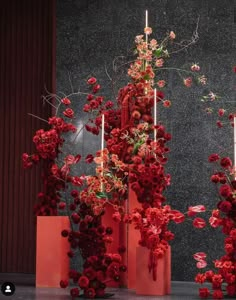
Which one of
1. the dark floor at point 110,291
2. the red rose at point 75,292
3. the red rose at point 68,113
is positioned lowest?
the dark floor at point 110,291

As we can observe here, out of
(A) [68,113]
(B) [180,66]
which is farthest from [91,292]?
(B) [180,66]

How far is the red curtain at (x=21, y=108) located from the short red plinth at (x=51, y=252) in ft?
3.89

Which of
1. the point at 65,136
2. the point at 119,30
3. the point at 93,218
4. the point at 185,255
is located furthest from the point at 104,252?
the point at 119,30

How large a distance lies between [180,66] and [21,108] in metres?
1.46

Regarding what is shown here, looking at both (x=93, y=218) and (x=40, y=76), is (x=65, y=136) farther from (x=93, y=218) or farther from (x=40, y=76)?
(x=93, y=218)

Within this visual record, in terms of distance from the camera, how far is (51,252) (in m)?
4.71

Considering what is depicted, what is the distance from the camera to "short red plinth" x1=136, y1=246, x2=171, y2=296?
4199 mm

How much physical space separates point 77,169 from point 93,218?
4.66ft

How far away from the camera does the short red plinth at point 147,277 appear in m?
4.20

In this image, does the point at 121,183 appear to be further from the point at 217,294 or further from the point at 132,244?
the point at 217,294

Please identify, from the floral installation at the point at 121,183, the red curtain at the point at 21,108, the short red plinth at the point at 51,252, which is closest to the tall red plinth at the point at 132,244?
the floral installation at the point at 121,183

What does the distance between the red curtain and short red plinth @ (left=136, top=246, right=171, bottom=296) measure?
184 cm

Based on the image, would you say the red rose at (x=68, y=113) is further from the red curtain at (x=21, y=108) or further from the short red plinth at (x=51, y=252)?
the red curtain at (x=21, y=108)

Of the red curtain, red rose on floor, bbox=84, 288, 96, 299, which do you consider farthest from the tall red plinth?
the red curtain
